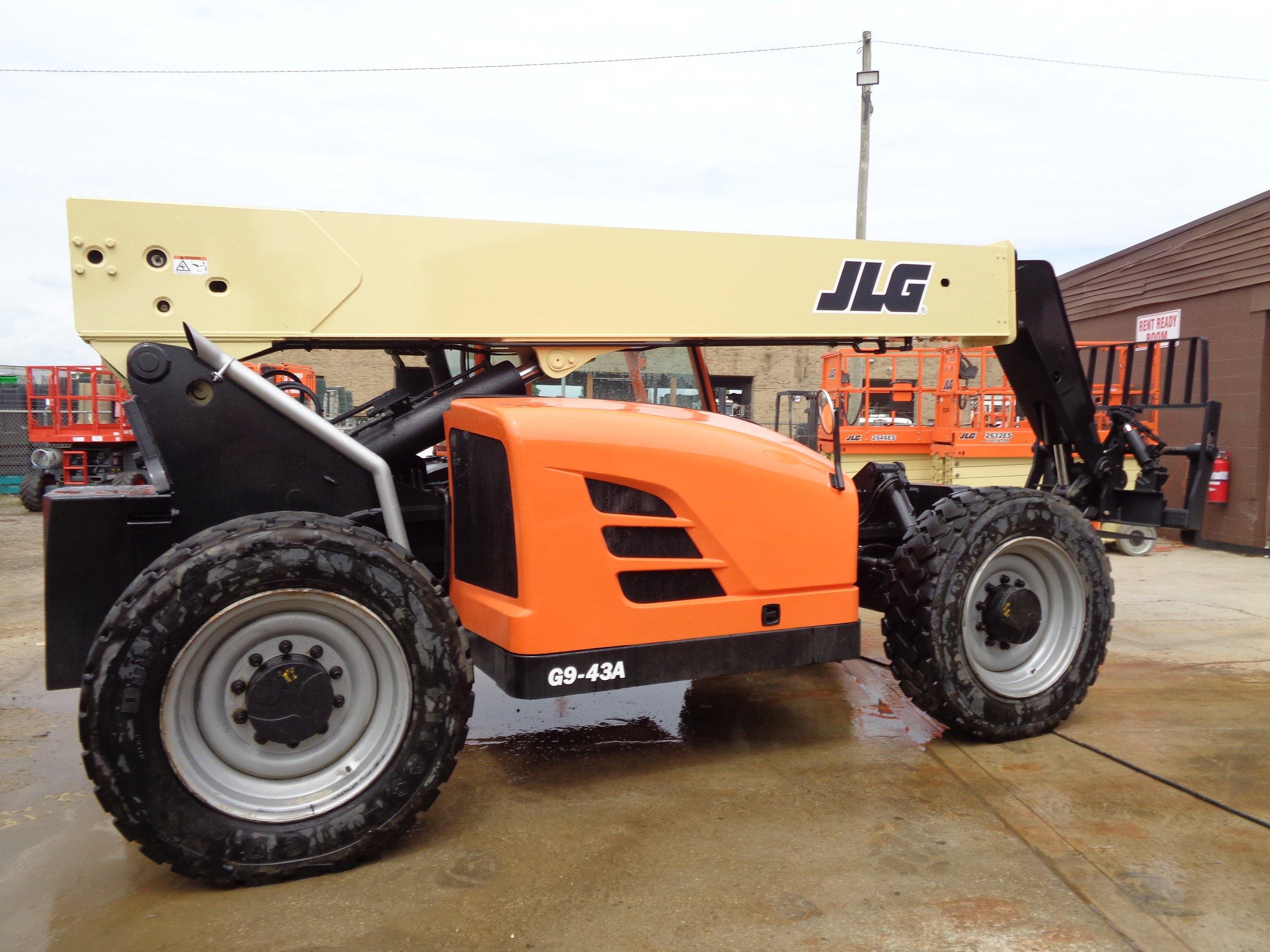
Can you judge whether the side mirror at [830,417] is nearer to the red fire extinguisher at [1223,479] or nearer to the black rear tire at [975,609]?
the black rear tire at [975,609]

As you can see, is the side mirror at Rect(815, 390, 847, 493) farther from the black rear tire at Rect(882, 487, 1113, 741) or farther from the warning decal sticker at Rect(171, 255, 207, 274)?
the warning decal sticker at Rect(171, 255, 207, 274)

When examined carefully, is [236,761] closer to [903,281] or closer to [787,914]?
[787,914]

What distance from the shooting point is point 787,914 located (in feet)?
9.34

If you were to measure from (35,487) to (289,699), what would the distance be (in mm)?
15827

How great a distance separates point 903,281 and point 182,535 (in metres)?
3.30

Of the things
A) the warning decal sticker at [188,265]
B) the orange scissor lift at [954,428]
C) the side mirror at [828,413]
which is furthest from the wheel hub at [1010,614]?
the orange scissor lift at [954,428]

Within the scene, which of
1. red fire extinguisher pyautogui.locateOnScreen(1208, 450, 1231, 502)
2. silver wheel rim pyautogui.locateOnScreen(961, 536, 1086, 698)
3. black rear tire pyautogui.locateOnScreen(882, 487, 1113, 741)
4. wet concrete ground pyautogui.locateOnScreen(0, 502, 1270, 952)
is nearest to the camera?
wet concrete ground pyautogui.locateOnScreen(0, 502, 1270, 952)

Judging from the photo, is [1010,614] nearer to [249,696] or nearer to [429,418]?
[429,418]

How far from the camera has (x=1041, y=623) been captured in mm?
4422

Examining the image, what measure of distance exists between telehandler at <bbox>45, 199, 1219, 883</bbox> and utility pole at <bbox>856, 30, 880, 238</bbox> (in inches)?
646

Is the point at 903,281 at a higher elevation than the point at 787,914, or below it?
higher

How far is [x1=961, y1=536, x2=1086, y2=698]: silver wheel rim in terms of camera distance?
4.32 m

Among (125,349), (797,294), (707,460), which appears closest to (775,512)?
(707,460)

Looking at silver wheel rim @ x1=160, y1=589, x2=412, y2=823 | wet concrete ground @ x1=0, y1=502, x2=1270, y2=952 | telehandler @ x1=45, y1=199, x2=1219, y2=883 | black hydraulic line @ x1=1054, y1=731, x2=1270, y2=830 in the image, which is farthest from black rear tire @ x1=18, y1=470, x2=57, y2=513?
black hydraulic line @ x1=1054, y1=731, x2=1270, y2=830
